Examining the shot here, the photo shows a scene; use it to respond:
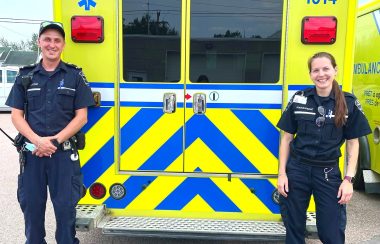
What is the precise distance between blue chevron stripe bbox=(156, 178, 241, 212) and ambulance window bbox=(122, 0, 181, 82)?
897mm

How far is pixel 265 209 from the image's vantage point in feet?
11.5

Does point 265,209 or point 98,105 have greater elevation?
point 98,105

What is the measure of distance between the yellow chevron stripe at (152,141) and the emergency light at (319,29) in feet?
3.91

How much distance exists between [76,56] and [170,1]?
911 millimetres

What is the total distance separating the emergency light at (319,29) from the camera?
3.23 m

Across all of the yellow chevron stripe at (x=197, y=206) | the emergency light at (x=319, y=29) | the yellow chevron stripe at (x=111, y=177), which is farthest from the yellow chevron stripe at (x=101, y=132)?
the emergency light at (x=319, y=29)

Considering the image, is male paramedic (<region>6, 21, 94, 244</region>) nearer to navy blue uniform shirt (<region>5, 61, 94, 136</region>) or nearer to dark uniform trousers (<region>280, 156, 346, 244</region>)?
navy blue uniform shirt (<region>5, 61, 94, 136</region>)

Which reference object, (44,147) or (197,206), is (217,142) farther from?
(44,147)

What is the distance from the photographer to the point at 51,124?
3082mm

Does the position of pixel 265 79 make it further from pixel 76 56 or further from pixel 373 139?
pixel 373 139

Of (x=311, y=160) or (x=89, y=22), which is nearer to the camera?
(x=311, y=160)

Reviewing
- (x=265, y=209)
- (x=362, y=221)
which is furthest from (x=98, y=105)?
(x=362, y=221)

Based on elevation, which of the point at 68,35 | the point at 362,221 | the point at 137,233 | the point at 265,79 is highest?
the point at 68,35

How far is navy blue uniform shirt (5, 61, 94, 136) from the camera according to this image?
10.1ft
